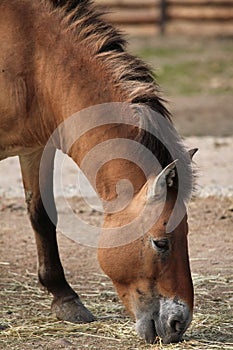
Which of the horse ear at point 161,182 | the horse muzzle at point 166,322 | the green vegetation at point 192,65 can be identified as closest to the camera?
the horse ear at point 161,182

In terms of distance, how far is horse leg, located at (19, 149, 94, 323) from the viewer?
212 inches

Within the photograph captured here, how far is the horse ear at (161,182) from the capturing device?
14.3 ft

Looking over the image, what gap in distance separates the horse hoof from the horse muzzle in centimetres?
70

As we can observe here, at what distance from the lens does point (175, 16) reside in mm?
19156

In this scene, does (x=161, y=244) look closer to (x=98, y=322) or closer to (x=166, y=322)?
(x=166, y=322)

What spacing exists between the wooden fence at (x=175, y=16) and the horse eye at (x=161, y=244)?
47.9 ft

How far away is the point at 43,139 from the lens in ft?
16.4

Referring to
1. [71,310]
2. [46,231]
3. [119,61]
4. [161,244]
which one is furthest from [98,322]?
[119,61]

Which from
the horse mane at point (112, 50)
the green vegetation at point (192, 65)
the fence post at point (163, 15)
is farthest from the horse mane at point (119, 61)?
the fence post at point (163, 15)

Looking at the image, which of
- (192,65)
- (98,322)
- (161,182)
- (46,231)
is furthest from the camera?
(192,65)

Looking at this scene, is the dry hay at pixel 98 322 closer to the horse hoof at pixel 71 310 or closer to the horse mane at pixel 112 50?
the horse hoof at pixel 71 310

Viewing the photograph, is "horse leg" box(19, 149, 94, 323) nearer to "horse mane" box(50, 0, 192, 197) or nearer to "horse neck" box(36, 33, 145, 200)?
"horse neck" box(36, 33, 145, 200)

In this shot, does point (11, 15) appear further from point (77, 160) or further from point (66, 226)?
point (66, 226)

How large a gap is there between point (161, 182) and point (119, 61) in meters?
0.74
